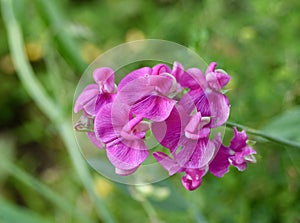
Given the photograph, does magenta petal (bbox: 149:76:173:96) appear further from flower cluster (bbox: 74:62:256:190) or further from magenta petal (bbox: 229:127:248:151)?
magenta petal (bbox: 229:127:248:151)

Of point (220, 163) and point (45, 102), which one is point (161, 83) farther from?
Answer: point (45, 102)

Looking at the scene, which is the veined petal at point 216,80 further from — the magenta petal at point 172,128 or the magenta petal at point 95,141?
the magenta petal at point 95,141

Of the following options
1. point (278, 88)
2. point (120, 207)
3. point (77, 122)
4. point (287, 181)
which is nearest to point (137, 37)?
point (120, 207)

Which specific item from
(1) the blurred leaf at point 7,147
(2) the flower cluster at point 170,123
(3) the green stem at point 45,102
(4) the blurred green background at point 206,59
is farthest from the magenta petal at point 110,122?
(1) the blurred leaf at point 7,147

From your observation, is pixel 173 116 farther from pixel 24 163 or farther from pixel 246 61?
pixel 24 163

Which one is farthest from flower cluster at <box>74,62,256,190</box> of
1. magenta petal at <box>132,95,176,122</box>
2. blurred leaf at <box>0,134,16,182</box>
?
blurred leaf at <box>0,134,16,182</box>

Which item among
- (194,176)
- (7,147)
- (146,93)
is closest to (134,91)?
(146,93)
